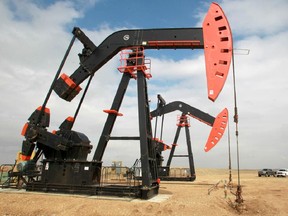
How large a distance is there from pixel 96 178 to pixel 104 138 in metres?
1.60

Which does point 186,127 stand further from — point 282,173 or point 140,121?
point 282,173

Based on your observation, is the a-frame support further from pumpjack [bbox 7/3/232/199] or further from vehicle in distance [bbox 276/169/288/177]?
vehicle in distance [bbox 276/169/288/177]

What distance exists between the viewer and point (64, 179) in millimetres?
10242

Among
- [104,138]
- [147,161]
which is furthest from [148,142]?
[104,138]

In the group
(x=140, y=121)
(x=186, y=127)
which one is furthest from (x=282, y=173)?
(x=140, y=121)

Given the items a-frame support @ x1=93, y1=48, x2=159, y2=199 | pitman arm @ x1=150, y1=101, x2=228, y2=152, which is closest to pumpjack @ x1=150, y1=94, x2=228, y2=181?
pitman arm @ x1=150, y1=101, x2=228, y2=152

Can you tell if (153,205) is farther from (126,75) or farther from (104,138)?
(126,75)

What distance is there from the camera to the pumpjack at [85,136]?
9.87 meters

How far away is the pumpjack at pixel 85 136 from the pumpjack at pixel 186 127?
34.8 ft

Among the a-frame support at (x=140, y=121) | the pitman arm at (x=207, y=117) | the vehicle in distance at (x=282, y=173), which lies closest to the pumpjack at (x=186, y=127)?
the pitman arm at (x=207, y=117)

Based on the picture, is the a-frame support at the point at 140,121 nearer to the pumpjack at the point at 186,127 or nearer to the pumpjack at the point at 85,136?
the pumpjack at the point at 85,136

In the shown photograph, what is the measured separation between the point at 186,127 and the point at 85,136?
12487 mm

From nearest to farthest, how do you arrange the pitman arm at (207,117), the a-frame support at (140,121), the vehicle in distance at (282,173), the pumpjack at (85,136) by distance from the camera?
the a-frame support at (140,121) → the pumpjack at (85,136) → the pitman arm at (207,117) → the vehicle in distance at (282,173)

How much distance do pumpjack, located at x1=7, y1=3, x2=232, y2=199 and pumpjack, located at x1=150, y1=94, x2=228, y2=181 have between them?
10613mm
